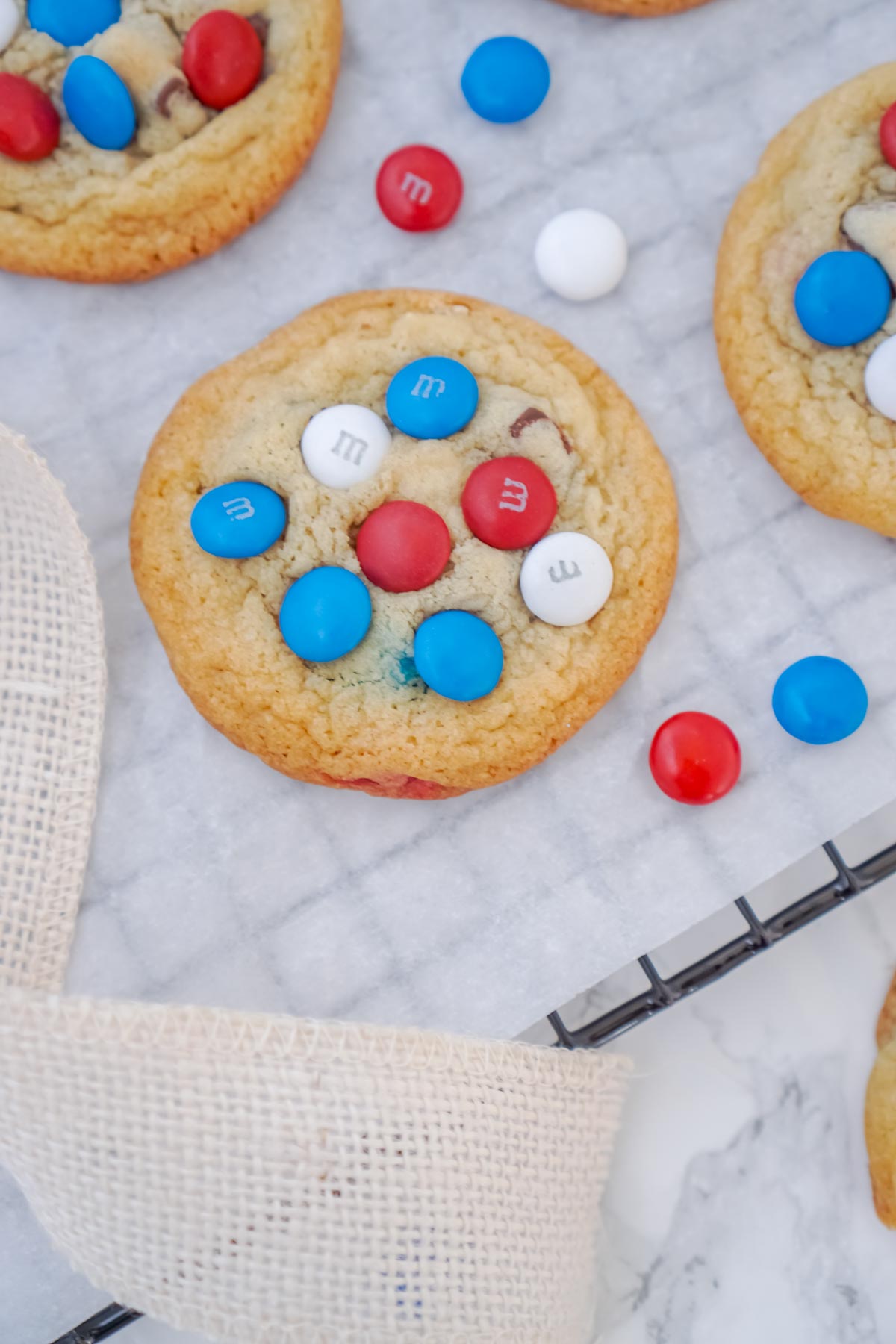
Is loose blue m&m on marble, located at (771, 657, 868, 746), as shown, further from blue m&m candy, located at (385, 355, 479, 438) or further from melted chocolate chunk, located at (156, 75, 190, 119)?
melted chocolate chunk, located at (156, 75, 190, 119)

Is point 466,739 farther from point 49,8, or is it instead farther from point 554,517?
point 49,8

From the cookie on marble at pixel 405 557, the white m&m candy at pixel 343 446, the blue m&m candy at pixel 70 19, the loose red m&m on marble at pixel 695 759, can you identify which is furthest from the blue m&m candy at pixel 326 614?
the blue m&m candy at pixel 70 19

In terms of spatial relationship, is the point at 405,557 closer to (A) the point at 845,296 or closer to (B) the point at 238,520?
(B) the point at 238,520

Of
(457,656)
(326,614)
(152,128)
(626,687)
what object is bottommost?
(626,687)

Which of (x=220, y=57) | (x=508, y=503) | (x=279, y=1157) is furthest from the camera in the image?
(x=220, y=57)

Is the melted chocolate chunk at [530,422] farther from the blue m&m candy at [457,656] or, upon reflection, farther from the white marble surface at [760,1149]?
the white marble surface at [760,1149]

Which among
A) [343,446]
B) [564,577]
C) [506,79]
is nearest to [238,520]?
[343,446]
